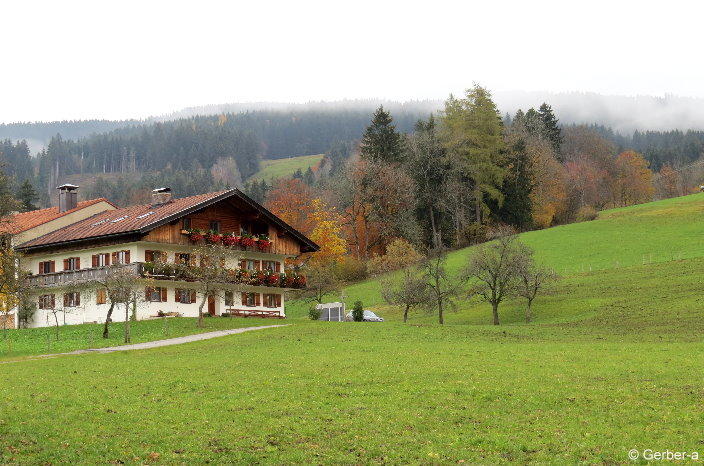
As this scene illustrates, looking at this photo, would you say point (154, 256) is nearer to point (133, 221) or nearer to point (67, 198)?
point (133, 221)

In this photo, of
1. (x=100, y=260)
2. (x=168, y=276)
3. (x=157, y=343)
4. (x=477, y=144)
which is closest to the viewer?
(x=157, y=343)

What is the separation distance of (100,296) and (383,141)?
57288mm

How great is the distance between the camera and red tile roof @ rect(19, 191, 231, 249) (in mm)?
61188

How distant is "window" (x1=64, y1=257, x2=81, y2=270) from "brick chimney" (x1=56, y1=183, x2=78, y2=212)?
410 inches

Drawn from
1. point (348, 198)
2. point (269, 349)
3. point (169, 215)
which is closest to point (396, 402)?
Answer: point (269, 349)

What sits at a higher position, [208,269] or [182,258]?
[182,258]

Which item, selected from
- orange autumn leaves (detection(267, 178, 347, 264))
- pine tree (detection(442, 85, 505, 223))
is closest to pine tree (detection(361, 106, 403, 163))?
pine tree (detection(442, 85, 505, 223))

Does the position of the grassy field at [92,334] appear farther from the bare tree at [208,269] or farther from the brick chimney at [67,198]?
the brick chimney at [67,198]

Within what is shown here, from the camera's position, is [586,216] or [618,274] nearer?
[618,274]

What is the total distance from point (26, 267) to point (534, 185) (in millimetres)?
63742

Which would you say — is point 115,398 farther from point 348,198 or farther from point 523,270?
point 348,198

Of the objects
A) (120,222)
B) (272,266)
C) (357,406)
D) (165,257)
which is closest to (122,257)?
(165,257)

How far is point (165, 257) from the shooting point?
6119 centimetres

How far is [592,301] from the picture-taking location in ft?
195
